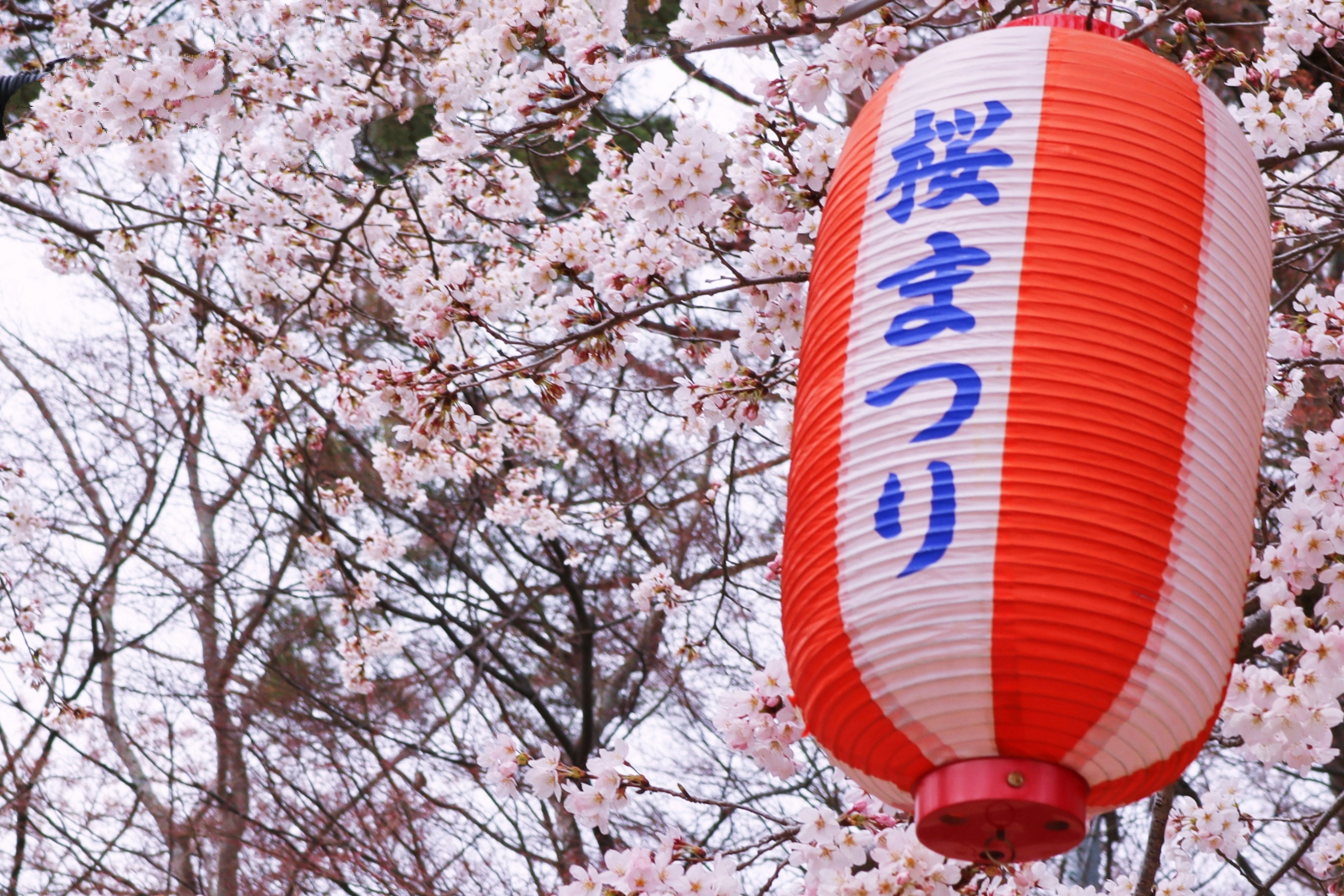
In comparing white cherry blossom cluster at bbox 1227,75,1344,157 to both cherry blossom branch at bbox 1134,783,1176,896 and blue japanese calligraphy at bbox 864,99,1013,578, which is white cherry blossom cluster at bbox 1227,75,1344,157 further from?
blue japanese calligraphy at bbox 864,99,1013,578

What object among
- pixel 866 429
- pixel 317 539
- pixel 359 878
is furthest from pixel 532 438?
pixel 866 429

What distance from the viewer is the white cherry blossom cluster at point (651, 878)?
2.66 metres

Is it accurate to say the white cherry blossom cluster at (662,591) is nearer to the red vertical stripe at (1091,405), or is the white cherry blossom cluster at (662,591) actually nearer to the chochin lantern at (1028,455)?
the chochin lantern at (1028,455)

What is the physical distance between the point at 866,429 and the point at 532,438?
4255mm

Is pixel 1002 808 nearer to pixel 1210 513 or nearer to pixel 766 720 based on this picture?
pixel 1210 513

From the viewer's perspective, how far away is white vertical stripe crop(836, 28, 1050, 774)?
1.55 m

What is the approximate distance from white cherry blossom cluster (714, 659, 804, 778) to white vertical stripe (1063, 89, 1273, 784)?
45.7 inches

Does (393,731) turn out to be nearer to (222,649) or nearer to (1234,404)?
(222,649)

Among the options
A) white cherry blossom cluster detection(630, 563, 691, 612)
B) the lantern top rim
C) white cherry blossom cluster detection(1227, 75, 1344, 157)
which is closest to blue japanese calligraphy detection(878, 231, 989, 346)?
the lantern top rim

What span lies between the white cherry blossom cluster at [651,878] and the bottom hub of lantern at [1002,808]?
3.55 ft

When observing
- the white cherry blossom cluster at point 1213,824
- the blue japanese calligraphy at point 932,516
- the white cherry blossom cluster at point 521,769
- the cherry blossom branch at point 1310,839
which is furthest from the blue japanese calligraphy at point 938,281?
the white cherry blossom cluster at point 1213,824

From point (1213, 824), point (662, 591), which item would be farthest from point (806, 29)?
point (662, 591)

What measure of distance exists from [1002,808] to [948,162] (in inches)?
32.5

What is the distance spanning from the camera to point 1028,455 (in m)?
1.58
